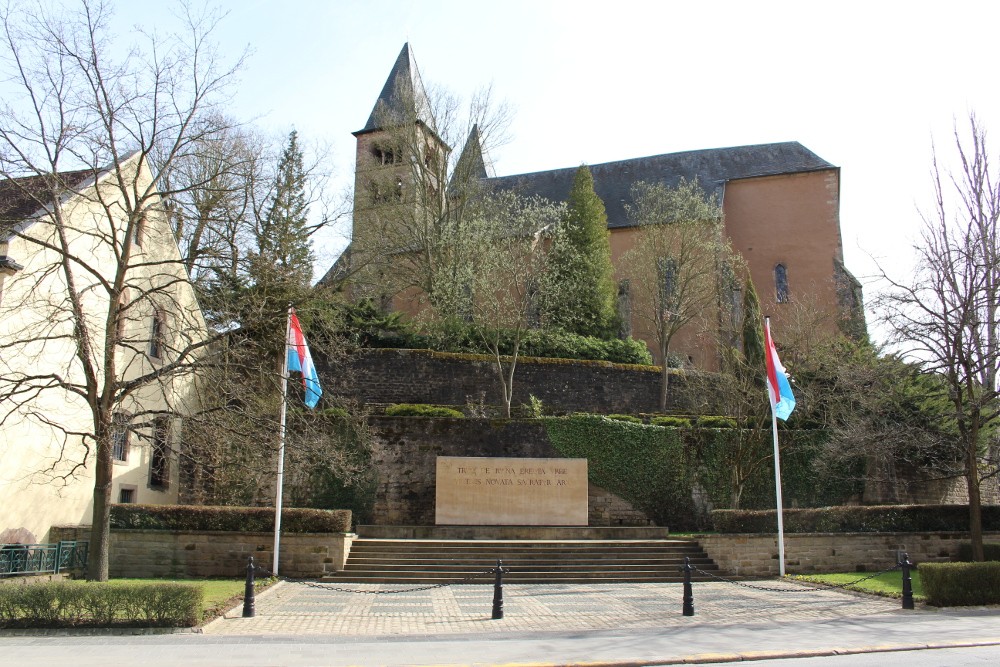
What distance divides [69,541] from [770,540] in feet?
Answer: 50.1

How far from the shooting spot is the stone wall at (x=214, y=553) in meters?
16.5

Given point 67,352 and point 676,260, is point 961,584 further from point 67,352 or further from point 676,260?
point 676,260

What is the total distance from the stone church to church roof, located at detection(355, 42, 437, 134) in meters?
0.09

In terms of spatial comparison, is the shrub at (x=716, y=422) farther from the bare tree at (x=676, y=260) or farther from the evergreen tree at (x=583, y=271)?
the evergreen tree at (x=583, y=271)

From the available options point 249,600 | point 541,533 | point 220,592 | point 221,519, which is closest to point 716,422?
point 541,533

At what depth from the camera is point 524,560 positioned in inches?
698

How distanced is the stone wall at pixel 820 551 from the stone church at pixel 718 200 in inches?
595

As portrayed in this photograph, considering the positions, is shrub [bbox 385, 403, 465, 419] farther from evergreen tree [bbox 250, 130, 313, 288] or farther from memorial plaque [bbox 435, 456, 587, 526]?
evergreen tree [bbox 250, 130, 313, 288]

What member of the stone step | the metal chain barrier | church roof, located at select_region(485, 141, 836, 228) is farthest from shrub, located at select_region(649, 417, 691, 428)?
church roof, located at select_region(485, 141, 836, 228)

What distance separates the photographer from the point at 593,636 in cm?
1066

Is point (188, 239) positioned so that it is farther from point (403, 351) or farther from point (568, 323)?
point (568, 323)

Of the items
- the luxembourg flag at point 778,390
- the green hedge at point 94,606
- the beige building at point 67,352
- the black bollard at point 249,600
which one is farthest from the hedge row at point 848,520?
the beige building at point 67,352

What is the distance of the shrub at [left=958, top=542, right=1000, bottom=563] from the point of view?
17.1 m

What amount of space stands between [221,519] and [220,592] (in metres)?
3.68
